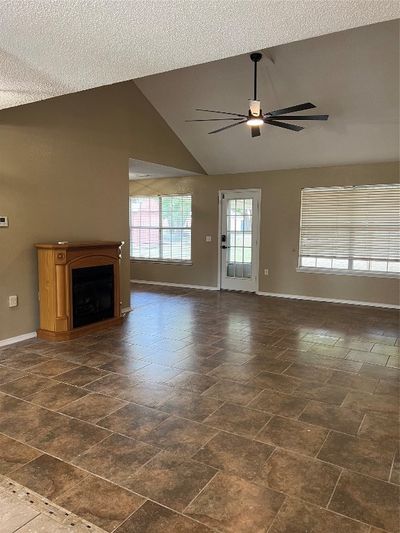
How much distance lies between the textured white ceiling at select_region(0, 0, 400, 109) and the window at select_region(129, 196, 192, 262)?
5671mm

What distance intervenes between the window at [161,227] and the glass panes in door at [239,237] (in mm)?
898

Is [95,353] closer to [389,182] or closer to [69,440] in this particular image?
[69,440]

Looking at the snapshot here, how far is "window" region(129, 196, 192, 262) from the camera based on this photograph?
8242 millimetres

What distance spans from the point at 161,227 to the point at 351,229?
12.7 ft

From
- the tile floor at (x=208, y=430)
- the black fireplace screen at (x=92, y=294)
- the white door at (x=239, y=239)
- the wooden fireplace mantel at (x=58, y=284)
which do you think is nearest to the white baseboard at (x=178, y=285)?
the white door at (x=239, y=239)

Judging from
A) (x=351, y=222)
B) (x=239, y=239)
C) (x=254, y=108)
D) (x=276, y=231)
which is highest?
(x=254, y=108)

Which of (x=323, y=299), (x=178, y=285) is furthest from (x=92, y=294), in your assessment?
(x=323, y=299)

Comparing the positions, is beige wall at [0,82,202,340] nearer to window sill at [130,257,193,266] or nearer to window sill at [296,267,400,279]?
window sill at [130,257,193,266]

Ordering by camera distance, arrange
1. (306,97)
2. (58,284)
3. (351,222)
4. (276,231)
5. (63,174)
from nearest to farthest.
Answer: (58,284) → (63,174) → (306,97) → (351,222) → (276,231)

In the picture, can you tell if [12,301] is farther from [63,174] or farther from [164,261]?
[164,261]

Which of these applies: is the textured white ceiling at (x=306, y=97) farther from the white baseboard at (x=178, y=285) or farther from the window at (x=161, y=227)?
the white baseboard at (x=178, y=285)

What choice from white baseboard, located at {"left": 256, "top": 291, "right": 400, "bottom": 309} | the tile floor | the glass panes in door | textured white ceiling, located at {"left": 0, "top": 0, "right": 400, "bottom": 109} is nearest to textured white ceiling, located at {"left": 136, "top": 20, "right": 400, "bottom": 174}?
the glass panes in door

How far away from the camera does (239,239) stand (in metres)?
7.73

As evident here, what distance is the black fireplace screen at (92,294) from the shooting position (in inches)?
180
